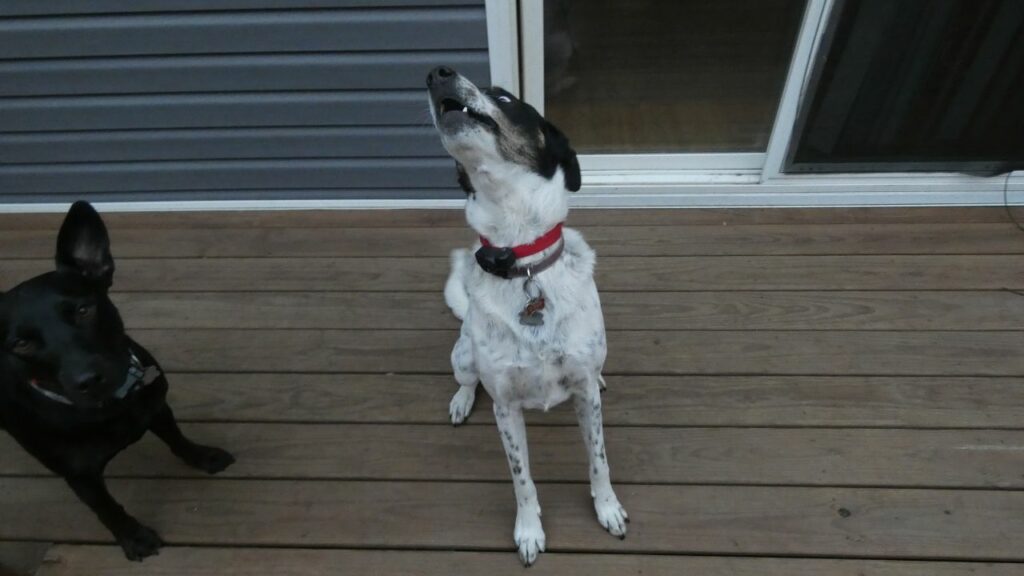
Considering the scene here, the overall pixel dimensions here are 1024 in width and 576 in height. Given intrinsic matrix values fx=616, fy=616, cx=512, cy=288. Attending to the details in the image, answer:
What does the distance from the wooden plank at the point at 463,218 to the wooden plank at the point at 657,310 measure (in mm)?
546

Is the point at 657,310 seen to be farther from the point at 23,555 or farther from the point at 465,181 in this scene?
the point at 23,555

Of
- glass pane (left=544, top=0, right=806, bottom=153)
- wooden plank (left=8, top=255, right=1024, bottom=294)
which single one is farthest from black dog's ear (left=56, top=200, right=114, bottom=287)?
glass pane (left=544, top=0, right=806, bottom=153)

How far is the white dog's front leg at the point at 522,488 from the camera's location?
1.63 meters

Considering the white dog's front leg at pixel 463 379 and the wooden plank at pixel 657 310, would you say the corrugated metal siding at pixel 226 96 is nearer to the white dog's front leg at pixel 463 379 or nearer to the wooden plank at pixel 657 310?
the wooden plank at pixel 657 310

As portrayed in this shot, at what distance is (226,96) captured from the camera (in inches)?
114

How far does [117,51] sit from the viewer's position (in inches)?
110

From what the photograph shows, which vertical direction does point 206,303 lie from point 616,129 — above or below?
below

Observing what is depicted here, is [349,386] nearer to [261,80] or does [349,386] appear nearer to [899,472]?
[261,80]

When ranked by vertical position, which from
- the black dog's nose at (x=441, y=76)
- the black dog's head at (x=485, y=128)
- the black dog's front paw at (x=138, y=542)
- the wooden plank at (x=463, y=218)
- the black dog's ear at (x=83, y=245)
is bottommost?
the wooden plank at (x=463, y=218)

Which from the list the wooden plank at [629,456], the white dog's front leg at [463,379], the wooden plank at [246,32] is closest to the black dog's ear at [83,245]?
the wooden plank at [629,456]

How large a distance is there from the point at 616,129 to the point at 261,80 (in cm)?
172

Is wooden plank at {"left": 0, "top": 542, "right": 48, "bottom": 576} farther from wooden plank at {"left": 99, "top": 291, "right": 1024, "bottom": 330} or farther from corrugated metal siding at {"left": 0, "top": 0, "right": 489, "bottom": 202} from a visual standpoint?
corrugated metal siding at {"left": 0, "top": 0, "right": 489, "bottom": 202}

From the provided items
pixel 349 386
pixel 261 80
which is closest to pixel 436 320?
pixel 349 386

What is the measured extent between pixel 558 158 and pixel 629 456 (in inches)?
40.0
